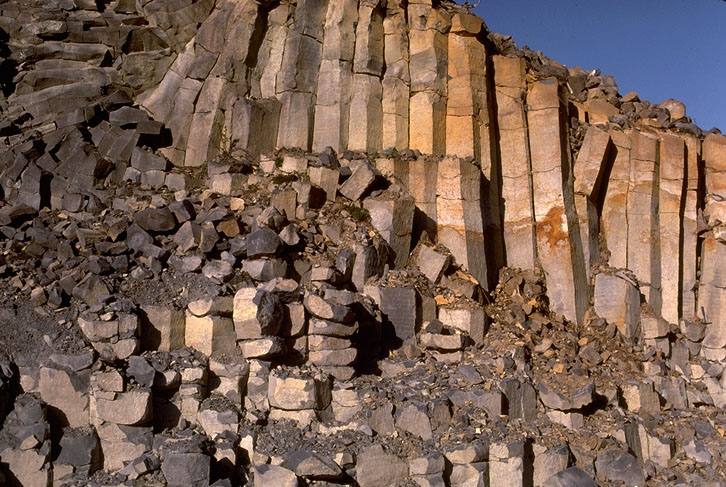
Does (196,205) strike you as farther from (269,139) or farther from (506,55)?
(506,55)

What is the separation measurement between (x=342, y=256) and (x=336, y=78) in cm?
399

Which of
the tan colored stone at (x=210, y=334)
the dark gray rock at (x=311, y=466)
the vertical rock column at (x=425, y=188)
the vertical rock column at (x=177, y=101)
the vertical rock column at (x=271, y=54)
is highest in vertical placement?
the vertical rock column at (x=271, y=54)

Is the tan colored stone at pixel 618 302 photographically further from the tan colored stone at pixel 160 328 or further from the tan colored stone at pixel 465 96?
the tan colored stone at pixel 160 328

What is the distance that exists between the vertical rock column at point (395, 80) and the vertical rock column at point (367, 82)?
11 centimetres

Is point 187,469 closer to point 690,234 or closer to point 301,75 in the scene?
point 301,75

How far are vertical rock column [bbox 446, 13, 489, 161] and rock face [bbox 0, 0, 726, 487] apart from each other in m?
0.05

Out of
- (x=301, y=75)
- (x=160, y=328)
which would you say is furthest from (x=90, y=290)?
(x=301, y=75)

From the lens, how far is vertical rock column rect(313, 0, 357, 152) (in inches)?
549

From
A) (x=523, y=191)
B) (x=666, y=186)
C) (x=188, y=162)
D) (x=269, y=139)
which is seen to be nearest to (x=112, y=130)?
(x=188, y=162)

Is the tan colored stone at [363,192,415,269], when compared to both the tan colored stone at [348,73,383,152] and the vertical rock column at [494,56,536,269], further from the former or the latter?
the vertical rock column at [494,56,536,269]

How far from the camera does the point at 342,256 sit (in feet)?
37.9

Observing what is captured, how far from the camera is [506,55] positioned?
16078 mm

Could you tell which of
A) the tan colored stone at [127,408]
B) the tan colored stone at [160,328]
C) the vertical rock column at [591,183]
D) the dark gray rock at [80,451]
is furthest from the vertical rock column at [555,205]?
the dark gray rock at [80,451]

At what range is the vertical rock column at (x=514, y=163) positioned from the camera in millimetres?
14164
